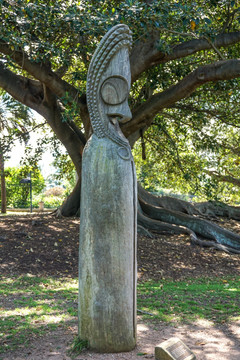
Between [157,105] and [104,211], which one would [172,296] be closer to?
[104,211]

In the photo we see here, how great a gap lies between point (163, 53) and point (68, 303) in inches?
246

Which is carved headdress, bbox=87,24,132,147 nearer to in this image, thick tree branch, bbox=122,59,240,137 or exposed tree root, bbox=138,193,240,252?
thick tree branch, bbox=122,59,240,137

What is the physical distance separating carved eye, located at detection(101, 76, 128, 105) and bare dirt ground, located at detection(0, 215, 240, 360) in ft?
8.74

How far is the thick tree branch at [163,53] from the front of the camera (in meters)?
9.49

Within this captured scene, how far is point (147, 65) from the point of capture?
10008 mm

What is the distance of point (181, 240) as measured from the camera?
11.6 meters

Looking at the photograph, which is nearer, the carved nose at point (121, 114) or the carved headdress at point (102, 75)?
the carved headdress at point (102, 75)

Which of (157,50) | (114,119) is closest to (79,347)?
(114,119)

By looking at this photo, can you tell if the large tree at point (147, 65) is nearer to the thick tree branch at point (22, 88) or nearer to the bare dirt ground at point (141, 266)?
the thick tree branch at point (22, 88)

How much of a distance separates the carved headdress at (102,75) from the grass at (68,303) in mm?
2289

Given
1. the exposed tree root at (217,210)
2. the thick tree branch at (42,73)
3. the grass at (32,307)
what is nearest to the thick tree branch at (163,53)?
the thick tree branch at (42,73)

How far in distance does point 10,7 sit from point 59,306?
18.0 feet

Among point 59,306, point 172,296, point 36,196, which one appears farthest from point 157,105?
point 36,196

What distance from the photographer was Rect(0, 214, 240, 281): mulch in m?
8.69
